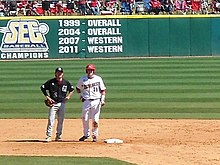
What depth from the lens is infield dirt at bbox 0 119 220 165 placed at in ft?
45.2

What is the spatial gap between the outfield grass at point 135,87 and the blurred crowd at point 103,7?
18.2 ft

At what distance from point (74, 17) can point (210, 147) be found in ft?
84.7

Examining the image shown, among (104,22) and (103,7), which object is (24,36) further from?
(103,7)

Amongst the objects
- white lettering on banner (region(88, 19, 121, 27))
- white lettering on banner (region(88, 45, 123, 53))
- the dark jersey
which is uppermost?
the dark jersey

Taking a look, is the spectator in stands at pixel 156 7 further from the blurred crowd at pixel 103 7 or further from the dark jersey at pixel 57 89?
the dark jersey at pixel 57 89

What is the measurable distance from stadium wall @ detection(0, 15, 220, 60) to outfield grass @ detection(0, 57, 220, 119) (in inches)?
80.0

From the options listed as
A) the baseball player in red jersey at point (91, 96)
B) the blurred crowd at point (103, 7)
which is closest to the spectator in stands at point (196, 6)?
the blurred crowd at point (103, 7)

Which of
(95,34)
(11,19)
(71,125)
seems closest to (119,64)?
(95,34)

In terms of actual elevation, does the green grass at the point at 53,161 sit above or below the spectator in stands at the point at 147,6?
below

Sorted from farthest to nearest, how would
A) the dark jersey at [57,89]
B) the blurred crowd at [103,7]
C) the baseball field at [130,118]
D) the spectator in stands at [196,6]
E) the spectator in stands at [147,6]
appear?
1. the spectator in stands at [196,6]
2. the spectator in stands at [147,6]
3. the blurred crowd at [103,7]
4. the dark jersey at [57,89]
5. the baseball field at [130,118]

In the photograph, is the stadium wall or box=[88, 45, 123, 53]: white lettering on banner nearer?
the stadium wall

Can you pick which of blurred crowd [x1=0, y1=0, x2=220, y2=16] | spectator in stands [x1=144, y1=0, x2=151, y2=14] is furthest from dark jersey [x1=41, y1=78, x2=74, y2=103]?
spectator in stands [x1=144, y1=0, x2=151, y2=14]

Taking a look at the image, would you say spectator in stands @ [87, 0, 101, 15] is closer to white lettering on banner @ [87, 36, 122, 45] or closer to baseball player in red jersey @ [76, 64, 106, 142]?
white lettering on banner @ [87, 36, 122, 45]

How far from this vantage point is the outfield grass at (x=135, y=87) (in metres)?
20.3
